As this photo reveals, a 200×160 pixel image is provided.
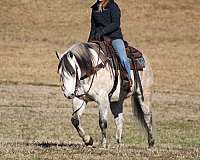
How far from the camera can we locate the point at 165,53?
55719 mm

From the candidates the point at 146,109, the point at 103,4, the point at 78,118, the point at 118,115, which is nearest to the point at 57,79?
the point at 118,115

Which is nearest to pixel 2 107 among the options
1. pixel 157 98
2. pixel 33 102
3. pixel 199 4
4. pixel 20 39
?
pixel 33 102

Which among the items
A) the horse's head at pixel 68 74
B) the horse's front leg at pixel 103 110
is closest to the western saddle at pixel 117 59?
the horse's front leg at pixel 103 110

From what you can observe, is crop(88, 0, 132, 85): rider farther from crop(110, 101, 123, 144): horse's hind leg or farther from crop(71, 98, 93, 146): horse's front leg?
crop(110, 101, 123, 144): horse's hind leg

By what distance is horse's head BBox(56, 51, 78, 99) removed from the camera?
11.4 m

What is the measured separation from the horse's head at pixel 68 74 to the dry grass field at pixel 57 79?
3.31 ft

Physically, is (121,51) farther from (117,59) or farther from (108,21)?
(108,21)

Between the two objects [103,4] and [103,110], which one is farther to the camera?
[103,4]

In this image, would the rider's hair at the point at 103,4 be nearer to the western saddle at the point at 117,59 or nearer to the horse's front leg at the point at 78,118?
the western saddle at the point at 117,59

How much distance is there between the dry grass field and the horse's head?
1009 mm

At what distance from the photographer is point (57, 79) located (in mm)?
42031

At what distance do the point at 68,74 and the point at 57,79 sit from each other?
101 ft

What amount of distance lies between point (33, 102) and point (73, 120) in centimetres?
1641

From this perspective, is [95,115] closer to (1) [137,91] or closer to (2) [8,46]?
(1) [137,91]
